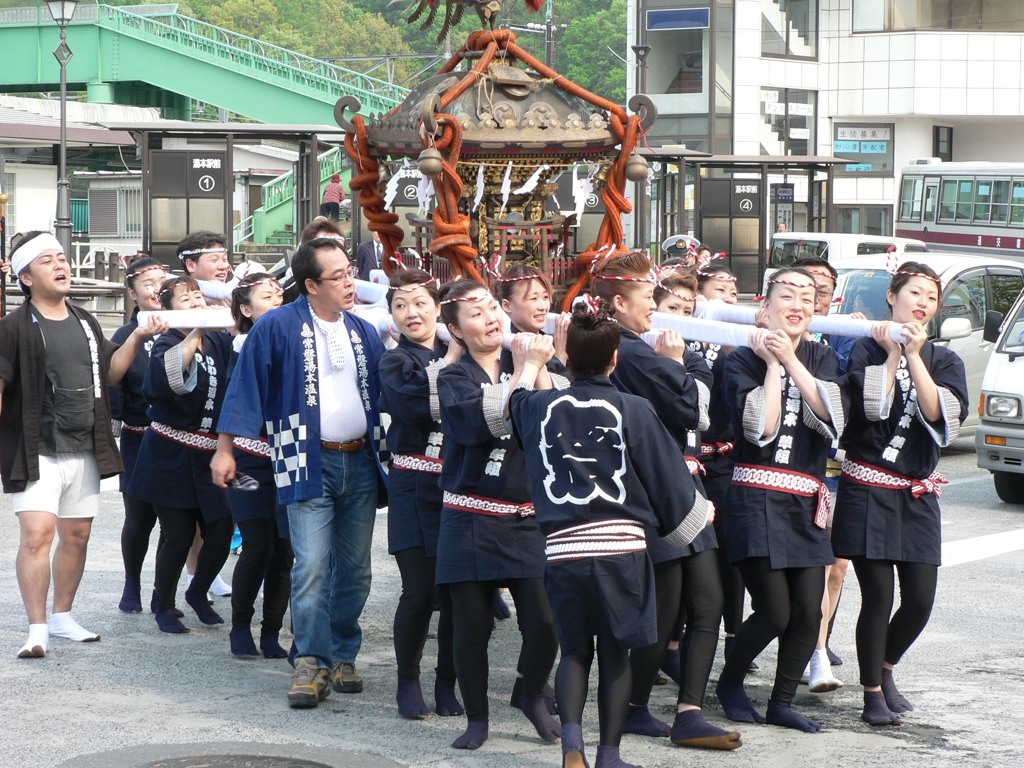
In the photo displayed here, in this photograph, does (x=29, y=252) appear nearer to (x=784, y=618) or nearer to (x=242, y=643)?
(x=242, y=643)

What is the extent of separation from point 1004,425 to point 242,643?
21.0ft

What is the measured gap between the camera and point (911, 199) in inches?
1099

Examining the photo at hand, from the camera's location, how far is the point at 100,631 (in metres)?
6.53

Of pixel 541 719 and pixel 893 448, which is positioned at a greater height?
pixel 893 448

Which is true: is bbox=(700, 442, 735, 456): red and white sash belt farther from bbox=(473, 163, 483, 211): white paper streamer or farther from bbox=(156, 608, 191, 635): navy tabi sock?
bbox=(473, 163, 483, 211): white paper streamer

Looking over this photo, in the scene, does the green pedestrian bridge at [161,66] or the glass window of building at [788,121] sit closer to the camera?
the green pedestrian bridge at [161,66]

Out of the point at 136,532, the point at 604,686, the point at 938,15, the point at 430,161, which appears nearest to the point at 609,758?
the point at 604,686

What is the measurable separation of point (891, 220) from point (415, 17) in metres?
32.7

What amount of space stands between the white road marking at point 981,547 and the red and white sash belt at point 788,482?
133 inches

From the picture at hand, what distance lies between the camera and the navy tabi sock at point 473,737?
4848mm

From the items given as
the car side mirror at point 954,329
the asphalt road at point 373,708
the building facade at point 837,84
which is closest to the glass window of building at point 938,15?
the building facade at point 837,84

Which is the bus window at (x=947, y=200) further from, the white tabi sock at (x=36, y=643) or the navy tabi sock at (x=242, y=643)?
the white tabi sock at (x=36, y=643)

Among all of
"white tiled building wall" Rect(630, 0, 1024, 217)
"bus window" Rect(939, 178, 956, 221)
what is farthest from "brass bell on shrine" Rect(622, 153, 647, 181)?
"white tiled building wall" Rect(630, 0, 1024, 217)

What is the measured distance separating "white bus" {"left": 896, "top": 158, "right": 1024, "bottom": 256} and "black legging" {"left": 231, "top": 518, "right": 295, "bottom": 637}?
2158 cm
